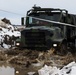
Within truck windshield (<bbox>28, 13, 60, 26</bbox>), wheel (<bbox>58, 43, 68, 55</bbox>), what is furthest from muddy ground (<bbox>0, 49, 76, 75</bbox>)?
truck windshield (<bbox>28, 13, 60, 26</bbox>)

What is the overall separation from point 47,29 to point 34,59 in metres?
1.89

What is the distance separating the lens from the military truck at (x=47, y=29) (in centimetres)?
1616

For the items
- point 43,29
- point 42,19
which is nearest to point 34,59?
point 43,29

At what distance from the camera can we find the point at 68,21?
59.5 feet

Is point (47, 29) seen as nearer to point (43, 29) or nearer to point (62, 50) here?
point (43, 29)

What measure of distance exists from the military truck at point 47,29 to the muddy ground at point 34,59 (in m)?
0.40

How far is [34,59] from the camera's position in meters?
15.0

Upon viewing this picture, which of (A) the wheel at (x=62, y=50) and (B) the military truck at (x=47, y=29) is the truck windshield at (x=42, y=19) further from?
(A) the wheel at (x=62, y=50)

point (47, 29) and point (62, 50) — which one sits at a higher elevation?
point (47, 29)

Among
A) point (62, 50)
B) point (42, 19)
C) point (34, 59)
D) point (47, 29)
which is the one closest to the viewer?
point (34, 59)

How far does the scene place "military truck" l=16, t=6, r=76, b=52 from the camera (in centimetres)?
1616

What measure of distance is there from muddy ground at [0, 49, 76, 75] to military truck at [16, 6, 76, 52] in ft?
1.30

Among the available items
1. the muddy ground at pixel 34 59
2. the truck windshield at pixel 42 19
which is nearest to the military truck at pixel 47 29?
the truck windshield at pixel 42 19

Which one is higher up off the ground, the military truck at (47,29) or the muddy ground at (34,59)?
the military truck at (47,29)
